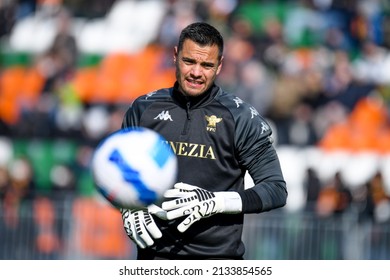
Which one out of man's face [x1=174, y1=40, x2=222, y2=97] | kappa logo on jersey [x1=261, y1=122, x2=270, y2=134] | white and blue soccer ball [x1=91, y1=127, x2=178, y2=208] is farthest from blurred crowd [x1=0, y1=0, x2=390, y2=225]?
white and blue soccer ball [x1=91, y1=127, x2=178, y2=208]

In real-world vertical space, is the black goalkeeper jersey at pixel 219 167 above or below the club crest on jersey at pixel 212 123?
Answer: below

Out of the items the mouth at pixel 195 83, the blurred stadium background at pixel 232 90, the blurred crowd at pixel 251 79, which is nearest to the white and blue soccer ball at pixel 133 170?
the mouth at pixel 195 83

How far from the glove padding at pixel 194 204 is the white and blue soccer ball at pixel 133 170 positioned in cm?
9

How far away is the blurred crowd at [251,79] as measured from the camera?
1636 centimetres

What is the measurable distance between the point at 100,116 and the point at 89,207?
8.93 ft

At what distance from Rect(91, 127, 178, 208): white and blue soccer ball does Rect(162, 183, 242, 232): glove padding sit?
0.28 feet

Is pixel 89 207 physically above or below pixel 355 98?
below

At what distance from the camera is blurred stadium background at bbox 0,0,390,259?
1490cm

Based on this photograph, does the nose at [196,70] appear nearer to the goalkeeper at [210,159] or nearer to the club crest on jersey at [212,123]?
the goalkeeper at [210,159]

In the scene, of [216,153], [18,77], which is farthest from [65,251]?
[216,153]

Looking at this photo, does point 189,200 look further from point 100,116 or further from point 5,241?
point 100,116

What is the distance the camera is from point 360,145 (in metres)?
16.3

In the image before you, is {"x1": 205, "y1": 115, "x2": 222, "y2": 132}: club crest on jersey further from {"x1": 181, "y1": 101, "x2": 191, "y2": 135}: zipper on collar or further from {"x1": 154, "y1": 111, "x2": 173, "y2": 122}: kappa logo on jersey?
{"x1": 154, "y1": 111, "x2": 173, "y2": 122}: kappa logo on jersey

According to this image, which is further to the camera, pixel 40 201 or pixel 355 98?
pixel 355 98
